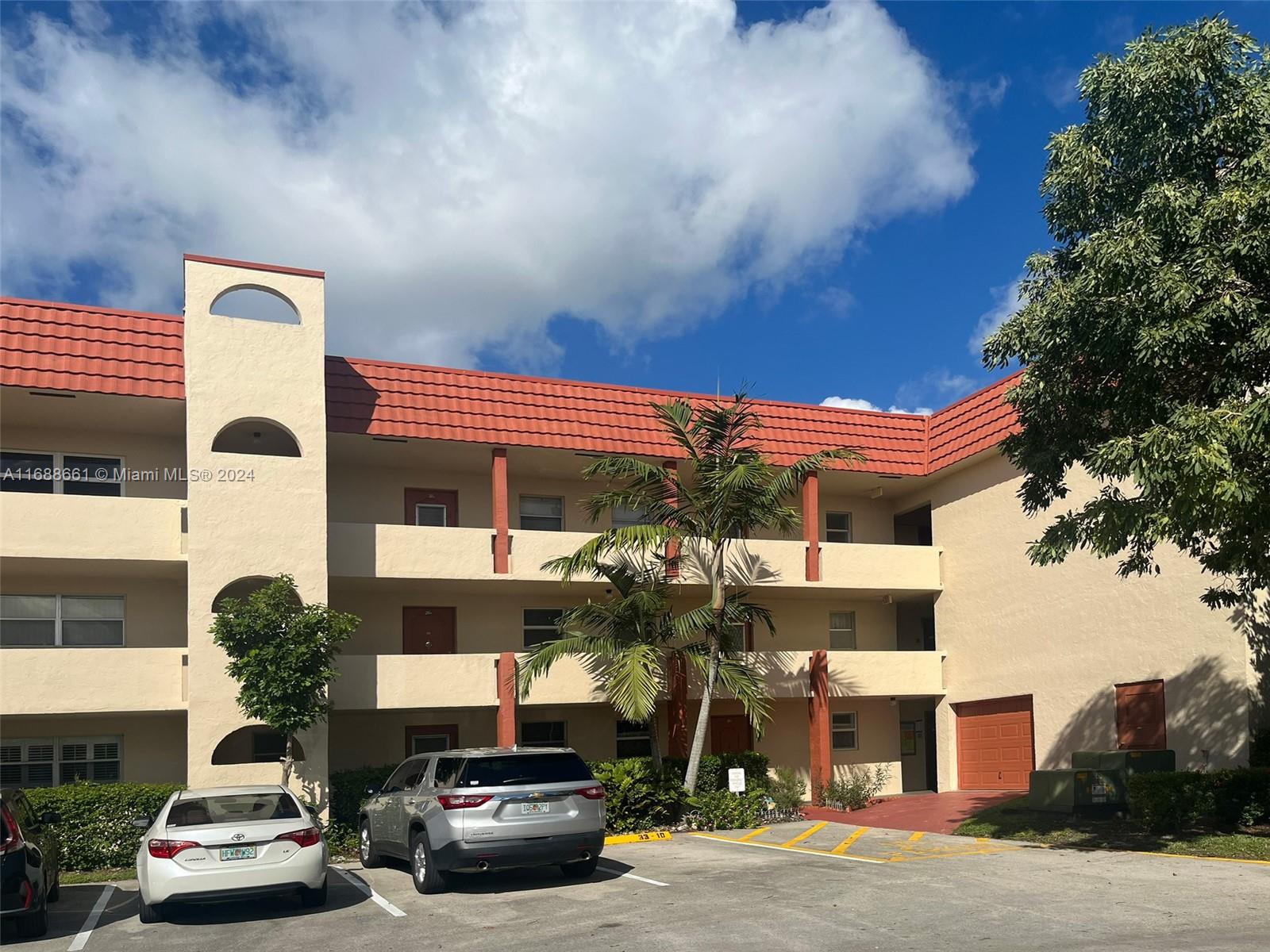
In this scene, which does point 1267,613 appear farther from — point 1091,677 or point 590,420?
point 590,420

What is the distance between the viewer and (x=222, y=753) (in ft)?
76.4

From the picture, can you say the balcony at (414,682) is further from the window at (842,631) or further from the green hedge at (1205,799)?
the green hedge at (1205,799)

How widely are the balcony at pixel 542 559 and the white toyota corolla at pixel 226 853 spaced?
10.2 m

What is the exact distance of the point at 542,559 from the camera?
80.6ft

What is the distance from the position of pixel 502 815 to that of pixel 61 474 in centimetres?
1341

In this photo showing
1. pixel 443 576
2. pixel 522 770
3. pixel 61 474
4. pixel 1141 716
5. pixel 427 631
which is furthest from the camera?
pixel 427 631

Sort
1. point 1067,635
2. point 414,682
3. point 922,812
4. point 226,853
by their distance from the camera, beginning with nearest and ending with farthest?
1. point 226,853
2. point 414,682
3. point 922,812
4. point 1067,635

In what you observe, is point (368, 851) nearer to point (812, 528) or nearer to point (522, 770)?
point (522, 770)

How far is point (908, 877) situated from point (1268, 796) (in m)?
6.56

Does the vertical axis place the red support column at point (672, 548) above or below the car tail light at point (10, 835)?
above

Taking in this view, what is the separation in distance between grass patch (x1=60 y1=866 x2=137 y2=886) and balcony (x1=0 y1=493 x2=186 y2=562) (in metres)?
5.22

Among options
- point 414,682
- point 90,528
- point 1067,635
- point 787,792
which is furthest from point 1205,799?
point 90,528

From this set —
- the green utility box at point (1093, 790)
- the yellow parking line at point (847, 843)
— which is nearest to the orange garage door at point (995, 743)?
the green utility box at point (1093, 790)

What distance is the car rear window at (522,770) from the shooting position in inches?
550
